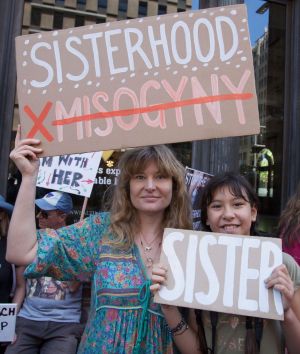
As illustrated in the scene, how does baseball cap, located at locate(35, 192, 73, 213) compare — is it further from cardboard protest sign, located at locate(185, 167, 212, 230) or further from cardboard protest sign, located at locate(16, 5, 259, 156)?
cardboard protest sign, located at locate(16, 5, 259, 156)

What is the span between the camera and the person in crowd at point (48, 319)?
107 inches

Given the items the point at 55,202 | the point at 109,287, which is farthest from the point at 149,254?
the point at 55,202

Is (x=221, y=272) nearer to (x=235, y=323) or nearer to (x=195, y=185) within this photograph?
(x=235, y=323)

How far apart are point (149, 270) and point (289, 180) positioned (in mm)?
3258

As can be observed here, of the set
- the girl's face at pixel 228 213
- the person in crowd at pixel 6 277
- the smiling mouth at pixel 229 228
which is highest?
the girl's face at pixel 228 213

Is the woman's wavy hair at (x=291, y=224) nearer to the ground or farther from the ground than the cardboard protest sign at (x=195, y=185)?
nearer to the ground

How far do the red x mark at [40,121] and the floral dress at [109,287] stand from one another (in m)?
0.39

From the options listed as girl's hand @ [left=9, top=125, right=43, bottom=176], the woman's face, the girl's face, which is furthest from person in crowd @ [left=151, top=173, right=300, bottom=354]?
girl's hand @ [left=9, top=125, right=43, bottom=176]

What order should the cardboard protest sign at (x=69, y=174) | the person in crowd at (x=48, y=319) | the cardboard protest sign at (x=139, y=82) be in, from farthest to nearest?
the cardboard protest sign at (x=69, y=174), the person in crowd at (x=48, y=319), the cardboard protest sign at (x=139, y=82)

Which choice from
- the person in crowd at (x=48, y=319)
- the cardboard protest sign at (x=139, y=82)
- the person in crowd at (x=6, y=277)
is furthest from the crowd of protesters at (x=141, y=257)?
the person in crowd at (x=6, y=277)

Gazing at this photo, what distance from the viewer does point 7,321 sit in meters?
2.29

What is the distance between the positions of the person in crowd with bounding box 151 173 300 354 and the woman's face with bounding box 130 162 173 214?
0.70 feet

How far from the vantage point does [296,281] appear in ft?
5.15

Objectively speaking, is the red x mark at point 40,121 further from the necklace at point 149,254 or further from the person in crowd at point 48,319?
the person in crowd at point 48,319
